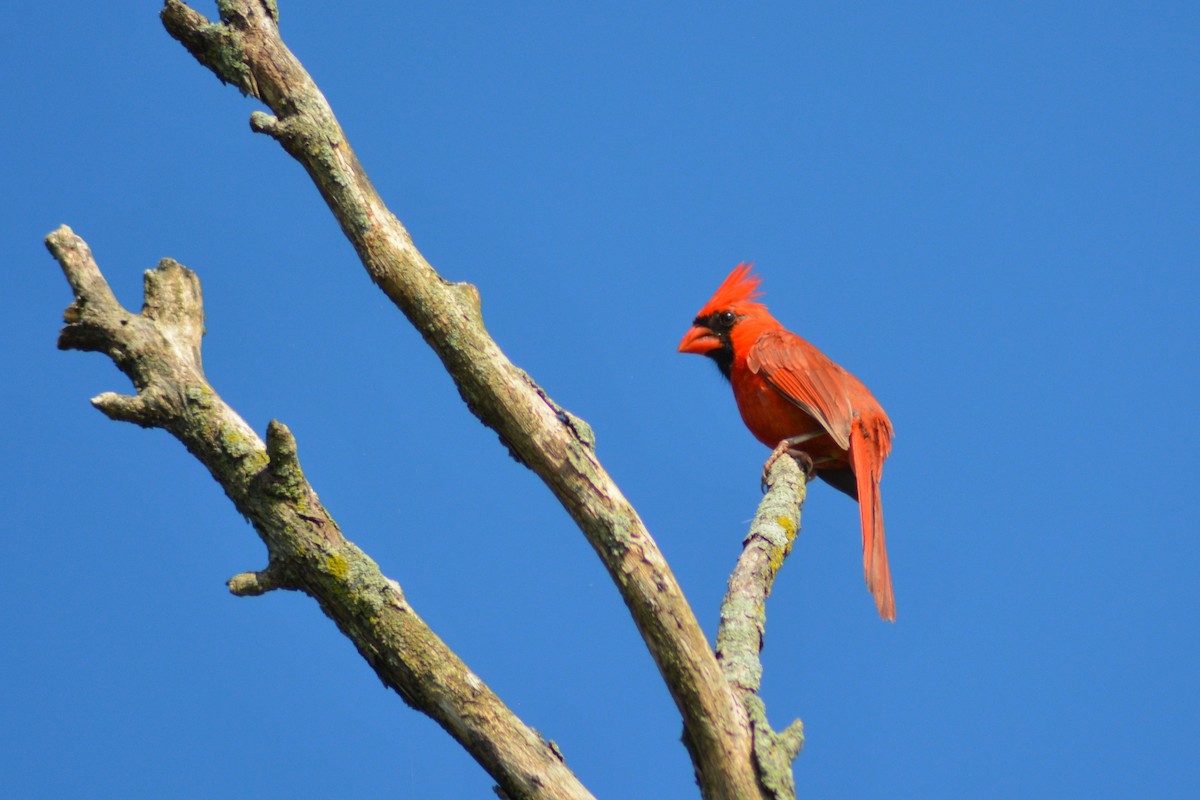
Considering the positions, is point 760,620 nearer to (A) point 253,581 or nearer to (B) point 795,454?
(A) point 253,581

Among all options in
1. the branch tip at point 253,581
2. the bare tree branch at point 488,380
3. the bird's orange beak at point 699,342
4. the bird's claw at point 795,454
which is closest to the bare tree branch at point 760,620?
the bare tree branch at point 488,380

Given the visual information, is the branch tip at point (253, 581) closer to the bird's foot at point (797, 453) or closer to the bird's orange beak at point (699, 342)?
the bird's foot at point (797, 453)

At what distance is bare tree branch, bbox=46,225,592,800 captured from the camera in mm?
1980

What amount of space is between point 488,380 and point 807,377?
2008 millimetres

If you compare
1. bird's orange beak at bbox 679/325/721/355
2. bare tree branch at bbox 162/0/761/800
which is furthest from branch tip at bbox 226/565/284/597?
bird's orange beak at bbox 679/325/721/355

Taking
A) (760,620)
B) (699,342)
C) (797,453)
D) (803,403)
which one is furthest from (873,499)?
(760,620)

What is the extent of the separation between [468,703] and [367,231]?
913mm

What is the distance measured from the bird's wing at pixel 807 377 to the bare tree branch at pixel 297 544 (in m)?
1.99

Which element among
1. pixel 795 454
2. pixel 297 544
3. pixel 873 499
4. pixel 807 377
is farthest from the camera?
pixel 807 377

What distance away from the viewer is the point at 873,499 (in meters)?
3.65

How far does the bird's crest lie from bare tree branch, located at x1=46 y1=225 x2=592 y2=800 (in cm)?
260

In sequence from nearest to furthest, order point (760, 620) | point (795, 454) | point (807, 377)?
1. point (760, 620)
2. point (795, 454)
3. point (807, 377)

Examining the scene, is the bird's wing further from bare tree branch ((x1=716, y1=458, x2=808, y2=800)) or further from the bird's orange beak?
bare tree branch ((x1=716, y1=458, x2=808, y2=800))

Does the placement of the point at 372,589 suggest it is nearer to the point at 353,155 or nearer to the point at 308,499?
the point at 308,499
